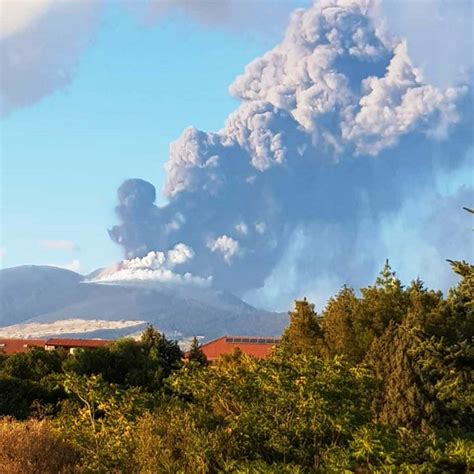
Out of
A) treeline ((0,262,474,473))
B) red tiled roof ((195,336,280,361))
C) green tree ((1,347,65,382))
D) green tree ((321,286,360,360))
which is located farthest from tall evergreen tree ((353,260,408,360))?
red tiled roof ((195,336,280,361))

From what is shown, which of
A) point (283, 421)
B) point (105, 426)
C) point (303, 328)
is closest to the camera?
point (283, 421)

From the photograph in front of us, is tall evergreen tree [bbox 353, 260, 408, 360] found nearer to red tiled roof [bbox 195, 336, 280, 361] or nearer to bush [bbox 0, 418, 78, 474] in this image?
bush [bbox 0, 418, 78, 474]

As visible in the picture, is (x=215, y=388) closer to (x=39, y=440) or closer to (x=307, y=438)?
(x=307, y=438)

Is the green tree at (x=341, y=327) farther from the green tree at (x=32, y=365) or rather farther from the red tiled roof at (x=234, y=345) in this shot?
the red tiled roof at (x=234, y=345)

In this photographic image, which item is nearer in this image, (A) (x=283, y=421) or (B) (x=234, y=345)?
(A) (x=283, y=421)

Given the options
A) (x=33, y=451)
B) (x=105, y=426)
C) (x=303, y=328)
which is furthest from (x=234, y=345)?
(x=33, y=451)

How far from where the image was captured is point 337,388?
51.2 ft

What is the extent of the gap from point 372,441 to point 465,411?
883 centimetres

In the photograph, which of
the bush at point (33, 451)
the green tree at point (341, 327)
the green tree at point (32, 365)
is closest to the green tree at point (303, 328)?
the green tree at point (341, 327)

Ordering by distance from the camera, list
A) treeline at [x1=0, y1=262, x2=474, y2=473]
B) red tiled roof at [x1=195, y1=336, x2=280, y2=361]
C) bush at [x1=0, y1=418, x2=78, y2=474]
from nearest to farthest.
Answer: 1. treeline at [x1=0, y1=262, x2=474, y2=473]
2. bush at [x1=0, y1=418, x2=78, y2=474]
3. red tiled roof at [x1=195, y1=336, x2=280, y2=361]

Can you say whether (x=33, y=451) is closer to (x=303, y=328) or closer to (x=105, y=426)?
(x=105, y=426)

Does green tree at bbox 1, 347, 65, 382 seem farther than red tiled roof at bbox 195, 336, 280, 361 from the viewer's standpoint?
No

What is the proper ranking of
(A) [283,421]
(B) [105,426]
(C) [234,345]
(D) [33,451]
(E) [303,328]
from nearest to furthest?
1. (D) [33,451]
2. (A) [283,421]
3. (B) [105,426]
4. (E) [303,328]
5. (C) [234,345]

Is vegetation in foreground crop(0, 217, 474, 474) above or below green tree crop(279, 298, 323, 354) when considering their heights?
below
